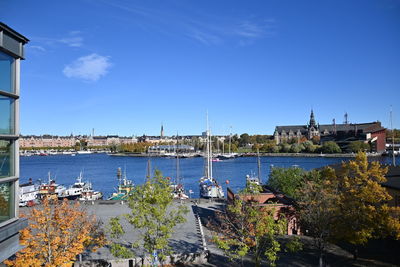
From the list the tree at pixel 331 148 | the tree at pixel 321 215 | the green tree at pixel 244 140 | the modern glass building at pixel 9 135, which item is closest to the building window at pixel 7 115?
the modern glass building at pixel 9 135

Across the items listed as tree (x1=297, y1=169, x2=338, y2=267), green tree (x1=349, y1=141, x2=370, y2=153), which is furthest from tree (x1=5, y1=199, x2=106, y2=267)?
green tree (x1=349, y1=141, x2=370, y2=153)

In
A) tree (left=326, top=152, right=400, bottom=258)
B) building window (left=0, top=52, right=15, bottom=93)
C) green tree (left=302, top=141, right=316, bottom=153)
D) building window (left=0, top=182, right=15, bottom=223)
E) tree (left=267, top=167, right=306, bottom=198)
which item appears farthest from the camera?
green tree (left=302, top=141, right=316, bottom=153)

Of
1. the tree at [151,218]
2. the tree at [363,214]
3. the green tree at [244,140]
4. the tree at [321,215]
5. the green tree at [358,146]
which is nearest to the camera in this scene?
the tree at [151,218]

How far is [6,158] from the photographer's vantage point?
6.29m

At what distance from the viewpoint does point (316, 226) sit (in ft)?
52.4

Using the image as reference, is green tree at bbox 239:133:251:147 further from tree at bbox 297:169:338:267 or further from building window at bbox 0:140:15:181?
building window at bbox 0:140:15:181

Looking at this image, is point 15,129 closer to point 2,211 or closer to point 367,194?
point 2,211

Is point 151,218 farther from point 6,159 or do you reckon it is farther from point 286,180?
point 286,180

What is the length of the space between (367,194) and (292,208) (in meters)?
6.11

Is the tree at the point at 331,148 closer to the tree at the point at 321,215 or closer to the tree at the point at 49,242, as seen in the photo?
the tree at the point at 321,215

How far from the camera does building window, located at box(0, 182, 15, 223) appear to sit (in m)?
6.17

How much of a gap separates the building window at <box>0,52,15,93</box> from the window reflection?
102 centimetres

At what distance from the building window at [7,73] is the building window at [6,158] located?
102cm

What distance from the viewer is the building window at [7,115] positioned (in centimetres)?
607
